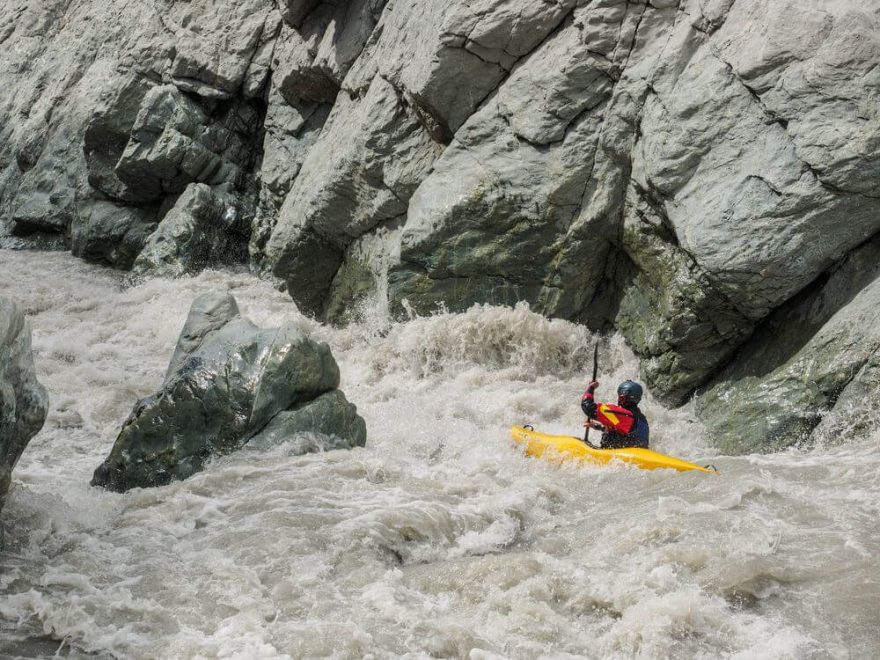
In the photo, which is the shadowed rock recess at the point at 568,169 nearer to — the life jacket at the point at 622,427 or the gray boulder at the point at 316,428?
the life jacket at the point at 622,427

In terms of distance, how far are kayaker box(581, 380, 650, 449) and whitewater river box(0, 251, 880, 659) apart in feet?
2.23

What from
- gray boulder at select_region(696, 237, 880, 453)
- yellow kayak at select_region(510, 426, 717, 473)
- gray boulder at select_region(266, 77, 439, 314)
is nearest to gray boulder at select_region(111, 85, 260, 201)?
gray boulder at select_region(266, 77, 439, 314)

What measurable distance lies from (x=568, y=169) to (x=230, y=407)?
5269 millimetres

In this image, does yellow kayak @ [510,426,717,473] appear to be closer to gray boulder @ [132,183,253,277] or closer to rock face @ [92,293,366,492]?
rock face @ [92,293,366,492]

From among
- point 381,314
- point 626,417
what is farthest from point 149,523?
point 381,314

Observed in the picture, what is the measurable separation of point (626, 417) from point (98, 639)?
5.32 metres

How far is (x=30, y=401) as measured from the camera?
566 centimetres

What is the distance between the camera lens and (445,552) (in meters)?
6.24

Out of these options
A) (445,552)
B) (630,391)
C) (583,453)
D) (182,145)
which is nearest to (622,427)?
(630,391)

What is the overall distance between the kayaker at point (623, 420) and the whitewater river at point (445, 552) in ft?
2.23

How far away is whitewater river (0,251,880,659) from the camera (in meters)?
4.94

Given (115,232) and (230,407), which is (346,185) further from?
(115,232)

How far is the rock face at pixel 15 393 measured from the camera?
5.36m

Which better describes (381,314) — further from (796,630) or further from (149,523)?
(796,630)
